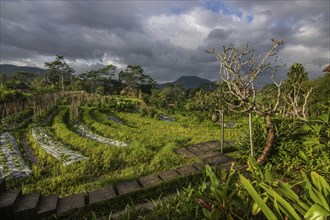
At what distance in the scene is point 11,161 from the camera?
5254mm

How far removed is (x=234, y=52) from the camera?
130 inches

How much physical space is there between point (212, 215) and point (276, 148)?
257 centimetres

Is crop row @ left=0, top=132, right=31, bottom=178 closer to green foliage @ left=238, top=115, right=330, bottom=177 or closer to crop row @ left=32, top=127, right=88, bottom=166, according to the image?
crop row @ left=32, top=127, right=88, bottom=166

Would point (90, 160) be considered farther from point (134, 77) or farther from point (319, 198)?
point (134, 77)

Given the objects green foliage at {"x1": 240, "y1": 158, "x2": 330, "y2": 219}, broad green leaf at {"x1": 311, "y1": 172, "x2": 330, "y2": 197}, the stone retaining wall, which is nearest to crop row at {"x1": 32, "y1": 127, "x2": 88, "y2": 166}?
the stone retaining wall

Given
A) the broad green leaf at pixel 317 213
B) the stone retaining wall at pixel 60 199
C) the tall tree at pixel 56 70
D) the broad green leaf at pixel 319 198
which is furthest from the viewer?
the tall tree at pixel 56 70

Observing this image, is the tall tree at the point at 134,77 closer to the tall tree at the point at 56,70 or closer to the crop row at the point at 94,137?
the tall tree at the point at 56,70

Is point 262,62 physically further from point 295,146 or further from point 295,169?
point 295,169

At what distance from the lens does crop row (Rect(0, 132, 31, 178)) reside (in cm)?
457

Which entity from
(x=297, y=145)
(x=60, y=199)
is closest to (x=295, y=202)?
(x=297, y=145)

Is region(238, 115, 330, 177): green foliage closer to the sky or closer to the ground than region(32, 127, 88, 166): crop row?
closer to the sky

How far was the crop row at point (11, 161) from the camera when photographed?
4.57m

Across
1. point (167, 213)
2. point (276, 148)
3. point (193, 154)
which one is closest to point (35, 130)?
point (193, 154)

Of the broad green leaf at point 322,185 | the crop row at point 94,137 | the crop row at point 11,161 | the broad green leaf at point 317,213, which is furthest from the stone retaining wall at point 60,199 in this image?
the crop row at point 94,137
